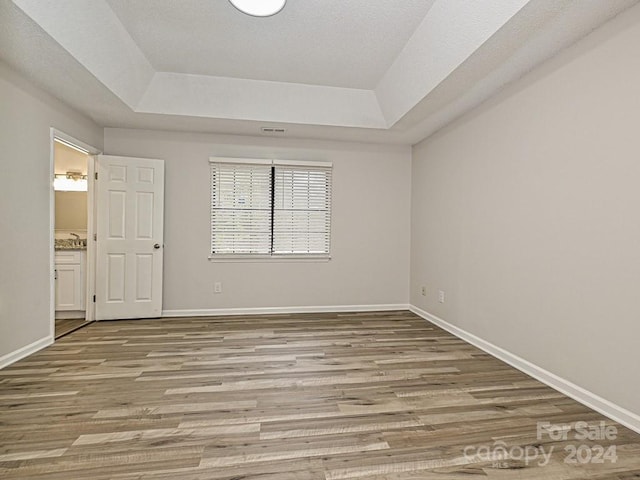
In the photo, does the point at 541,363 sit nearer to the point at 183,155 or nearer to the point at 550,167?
the point at 550,167

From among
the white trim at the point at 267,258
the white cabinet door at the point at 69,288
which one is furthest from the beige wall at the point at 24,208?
the white trim at the point at 267,258

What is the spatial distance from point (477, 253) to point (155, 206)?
3925 mm

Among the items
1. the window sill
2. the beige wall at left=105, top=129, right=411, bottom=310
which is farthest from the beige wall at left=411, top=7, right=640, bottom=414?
the window sill

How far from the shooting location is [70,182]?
4906 millimetres

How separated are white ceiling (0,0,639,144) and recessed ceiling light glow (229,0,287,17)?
8.6 inches

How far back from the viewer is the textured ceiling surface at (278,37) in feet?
8.72

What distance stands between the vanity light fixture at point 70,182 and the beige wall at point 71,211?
0.27 ft

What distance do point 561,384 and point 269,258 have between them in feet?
11.5

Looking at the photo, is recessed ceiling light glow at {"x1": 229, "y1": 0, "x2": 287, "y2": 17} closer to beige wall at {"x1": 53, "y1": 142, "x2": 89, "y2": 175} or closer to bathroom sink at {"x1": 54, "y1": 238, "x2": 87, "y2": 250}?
bathroom sink at {"x1": 54, "y1": 238, "x2": 87, "y2": 250}

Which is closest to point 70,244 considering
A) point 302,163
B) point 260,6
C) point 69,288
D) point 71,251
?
point 71,251

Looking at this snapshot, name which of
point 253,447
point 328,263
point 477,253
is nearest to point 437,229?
point 477,253

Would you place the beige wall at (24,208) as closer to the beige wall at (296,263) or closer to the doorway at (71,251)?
the doorway at (71,251)

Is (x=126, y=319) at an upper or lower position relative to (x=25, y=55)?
lower

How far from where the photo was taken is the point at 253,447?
72.4 inches
